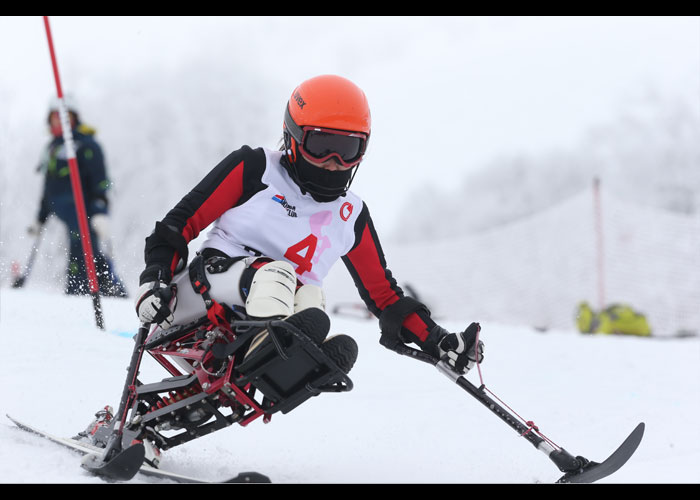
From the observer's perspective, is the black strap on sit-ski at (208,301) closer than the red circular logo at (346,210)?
Yes

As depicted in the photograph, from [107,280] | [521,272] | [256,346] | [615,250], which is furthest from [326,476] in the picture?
[521,272]

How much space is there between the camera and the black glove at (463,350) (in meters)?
3.96

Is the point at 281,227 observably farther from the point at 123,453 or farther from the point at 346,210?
the point at 123,453

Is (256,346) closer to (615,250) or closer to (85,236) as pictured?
(85,236)

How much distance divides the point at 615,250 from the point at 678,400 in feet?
36.4

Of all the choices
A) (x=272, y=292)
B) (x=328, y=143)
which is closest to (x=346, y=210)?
(x=328, y=143)

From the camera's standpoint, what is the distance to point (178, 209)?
11.8ft

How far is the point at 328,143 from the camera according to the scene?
3.66 m

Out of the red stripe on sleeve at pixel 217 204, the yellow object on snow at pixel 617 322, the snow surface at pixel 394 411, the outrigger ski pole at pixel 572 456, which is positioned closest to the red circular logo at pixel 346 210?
the red stripe on sleeve at pixel 217 204

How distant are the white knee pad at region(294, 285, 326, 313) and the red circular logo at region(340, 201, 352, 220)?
0.45 m

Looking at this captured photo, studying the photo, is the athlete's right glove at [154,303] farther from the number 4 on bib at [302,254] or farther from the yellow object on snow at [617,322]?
the yellow object on snow at [617,322]

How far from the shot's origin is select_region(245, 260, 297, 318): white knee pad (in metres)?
3.22

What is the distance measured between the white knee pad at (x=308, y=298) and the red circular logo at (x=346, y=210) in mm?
449

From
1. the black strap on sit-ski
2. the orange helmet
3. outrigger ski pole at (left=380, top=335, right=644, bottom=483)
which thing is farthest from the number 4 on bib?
outrigger ski pole at (left=380, top=335, right=644, bottom=483)
